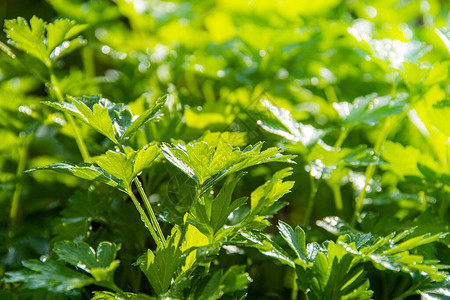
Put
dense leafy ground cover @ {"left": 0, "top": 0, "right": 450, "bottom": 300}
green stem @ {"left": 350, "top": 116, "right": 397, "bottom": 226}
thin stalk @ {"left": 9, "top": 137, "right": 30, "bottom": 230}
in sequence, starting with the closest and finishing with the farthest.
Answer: dense leafy ground cover @ {"left": 0, "top": 0, "right": 450, "bottom": 300} → green stem @ {"left": 350, "top": 116, "right": 397, "bottom": 226} → thin stalk @ {"left": 9, "top": 137, "right": 30, "bottom": 230}

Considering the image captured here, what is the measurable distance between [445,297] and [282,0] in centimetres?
91

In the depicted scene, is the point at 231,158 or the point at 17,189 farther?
the point at 17,189

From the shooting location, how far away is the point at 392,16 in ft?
4.33

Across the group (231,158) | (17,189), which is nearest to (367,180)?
(231,158)

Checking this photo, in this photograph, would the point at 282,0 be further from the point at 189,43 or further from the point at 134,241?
the point at 134,241

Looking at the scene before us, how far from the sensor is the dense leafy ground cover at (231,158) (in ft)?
1.89

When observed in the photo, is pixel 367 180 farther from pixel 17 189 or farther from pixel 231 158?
pixel 17 189

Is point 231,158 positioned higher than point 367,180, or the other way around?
point 231,158

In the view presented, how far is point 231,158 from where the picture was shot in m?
0.57

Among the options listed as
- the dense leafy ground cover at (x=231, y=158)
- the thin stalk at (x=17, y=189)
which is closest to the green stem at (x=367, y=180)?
the dense leafy ground cover at (x=231, y=158)

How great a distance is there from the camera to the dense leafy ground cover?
0.58m

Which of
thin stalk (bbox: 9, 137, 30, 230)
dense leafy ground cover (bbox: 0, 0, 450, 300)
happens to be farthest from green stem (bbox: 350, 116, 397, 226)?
thin stalk (bbox: 9, 137, 30, 230)

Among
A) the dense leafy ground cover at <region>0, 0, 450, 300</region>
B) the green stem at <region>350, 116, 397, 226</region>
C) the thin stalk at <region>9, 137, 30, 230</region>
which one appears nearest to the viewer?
the dense leafy ground cover at <region>0, 0, 450, 300</region>

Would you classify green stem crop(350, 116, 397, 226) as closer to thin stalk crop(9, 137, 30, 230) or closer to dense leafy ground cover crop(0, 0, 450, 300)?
dense leafy ground cover crop(0, 0, 450, 300)
